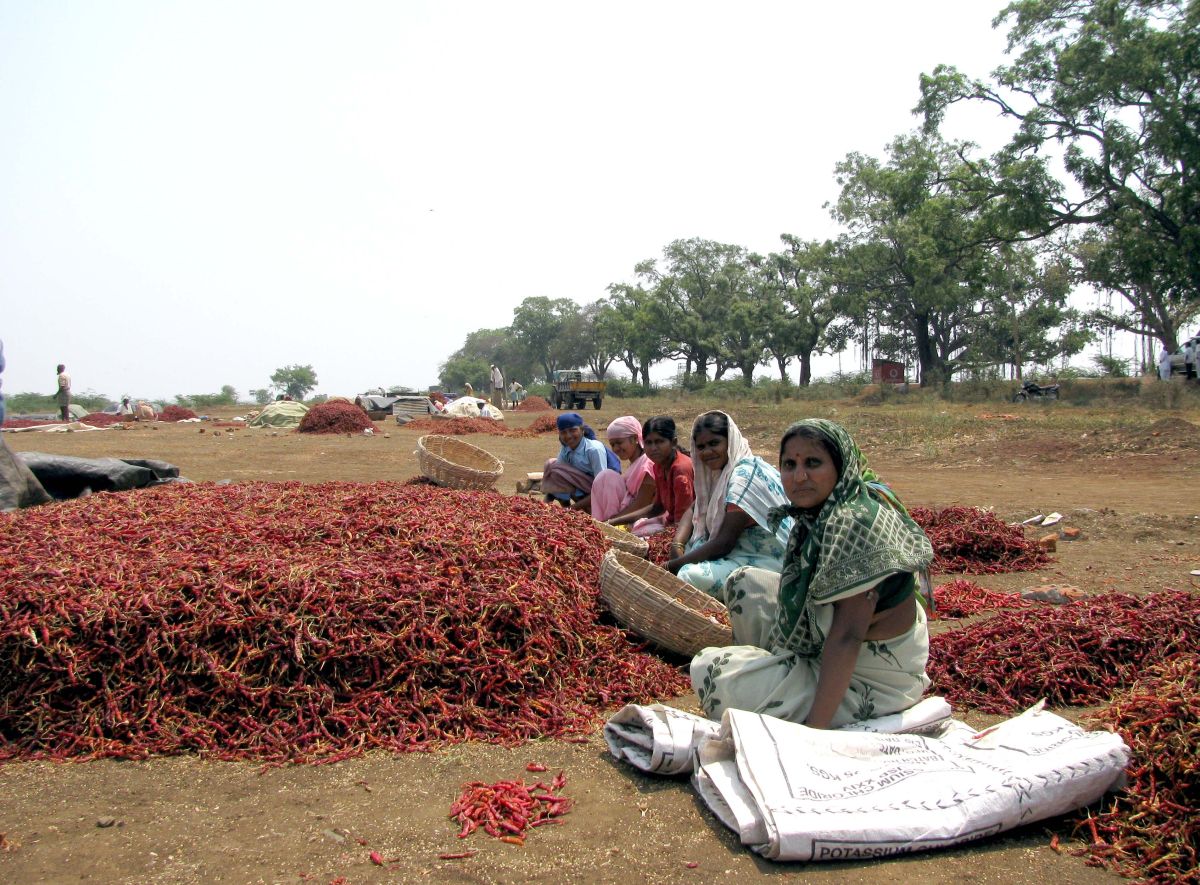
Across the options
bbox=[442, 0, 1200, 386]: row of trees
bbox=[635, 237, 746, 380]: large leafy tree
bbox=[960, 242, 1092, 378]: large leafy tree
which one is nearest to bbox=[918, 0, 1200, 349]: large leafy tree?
bbox=[442, 0, 1200, 386]: row of trees

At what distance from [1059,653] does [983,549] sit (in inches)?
108

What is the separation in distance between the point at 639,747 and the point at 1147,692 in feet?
5.56

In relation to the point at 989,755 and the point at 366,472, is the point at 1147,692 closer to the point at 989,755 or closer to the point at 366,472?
the point at 989,755

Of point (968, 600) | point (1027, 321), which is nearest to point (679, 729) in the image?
point (968, 600)

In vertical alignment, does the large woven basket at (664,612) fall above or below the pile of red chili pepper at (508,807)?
above

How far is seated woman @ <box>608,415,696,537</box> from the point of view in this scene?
546cm

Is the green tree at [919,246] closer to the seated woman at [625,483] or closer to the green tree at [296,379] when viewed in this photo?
the seated woman at [625,483]

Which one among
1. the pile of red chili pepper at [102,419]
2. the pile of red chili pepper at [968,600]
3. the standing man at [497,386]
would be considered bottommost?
the pile of red chili pepper at [968,600]

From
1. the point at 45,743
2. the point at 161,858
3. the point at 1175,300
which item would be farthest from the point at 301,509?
the point at 1175,300

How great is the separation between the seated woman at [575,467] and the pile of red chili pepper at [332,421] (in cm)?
1240

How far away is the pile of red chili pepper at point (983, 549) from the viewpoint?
→ 5.99m

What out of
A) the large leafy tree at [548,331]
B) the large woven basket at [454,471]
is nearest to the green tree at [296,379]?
the large leafy tree at [548,331]

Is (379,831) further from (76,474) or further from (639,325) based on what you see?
(639,325)

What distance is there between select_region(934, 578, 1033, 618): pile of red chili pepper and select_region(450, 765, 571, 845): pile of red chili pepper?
261cm
